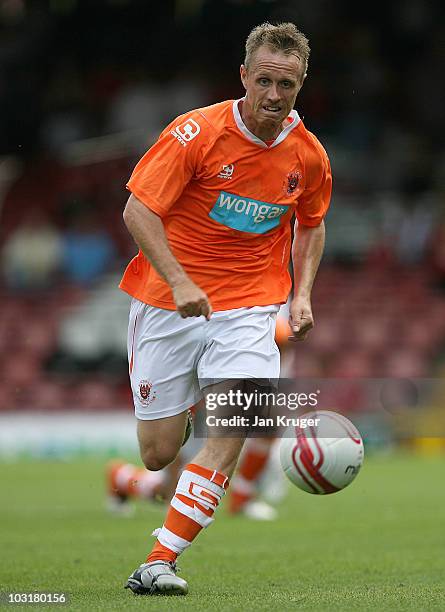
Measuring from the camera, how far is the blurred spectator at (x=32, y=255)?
61.7 ft

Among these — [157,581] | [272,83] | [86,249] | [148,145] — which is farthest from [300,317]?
[86,249]

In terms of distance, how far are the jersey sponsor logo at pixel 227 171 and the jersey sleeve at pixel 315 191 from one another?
355 mm

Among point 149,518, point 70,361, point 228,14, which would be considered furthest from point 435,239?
point 149,518

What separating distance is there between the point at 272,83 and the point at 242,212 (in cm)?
55

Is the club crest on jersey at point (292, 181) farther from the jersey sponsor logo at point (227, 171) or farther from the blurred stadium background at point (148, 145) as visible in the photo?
the blurred stadium background at point (148, 145)

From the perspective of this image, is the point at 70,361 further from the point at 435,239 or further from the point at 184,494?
the point at 184,494

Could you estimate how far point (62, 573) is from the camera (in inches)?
223

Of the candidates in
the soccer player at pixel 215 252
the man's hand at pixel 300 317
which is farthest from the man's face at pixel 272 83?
the man's hand at pixel 300 317

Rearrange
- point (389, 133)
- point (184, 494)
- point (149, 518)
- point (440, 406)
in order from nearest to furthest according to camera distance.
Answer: point (184, 494) → point (149, 518) → point (440, 406) → point (389, 133)

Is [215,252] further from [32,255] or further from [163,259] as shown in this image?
[32,255]

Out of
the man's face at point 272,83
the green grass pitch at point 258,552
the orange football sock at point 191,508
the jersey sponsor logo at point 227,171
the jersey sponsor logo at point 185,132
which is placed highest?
the man's face at point 272,83

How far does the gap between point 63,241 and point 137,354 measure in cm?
1395

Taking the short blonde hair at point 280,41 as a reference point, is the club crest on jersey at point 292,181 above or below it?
below

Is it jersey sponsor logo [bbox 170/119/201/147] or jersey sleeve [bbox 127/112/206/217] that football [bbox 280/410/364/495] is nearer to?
jersey sleeve [bbox 127/112/206/217]
